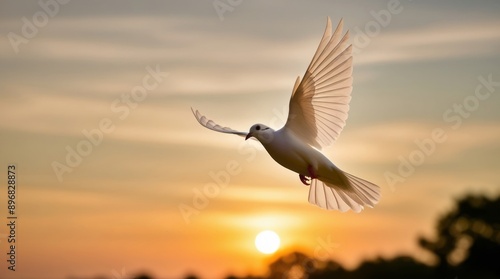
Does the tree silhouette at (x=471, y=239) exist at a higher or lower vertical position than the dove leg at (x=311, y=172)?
higher

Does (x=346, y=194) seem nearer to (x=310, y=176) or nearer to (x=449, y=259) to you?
(x=310, y=176)

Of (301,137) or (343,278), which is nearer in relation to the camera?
(301,137)

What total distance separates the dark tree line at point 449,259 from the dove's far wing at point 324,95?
3380cm

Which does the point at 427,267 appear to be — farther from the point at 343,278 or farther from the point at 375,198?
the point at 375,198

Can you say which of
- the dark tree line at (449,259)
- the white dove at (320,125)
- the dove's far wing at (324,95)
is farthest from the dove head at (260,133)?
the dark tree line at (449,259)

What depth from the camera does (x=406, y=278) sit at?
53062 millimetres

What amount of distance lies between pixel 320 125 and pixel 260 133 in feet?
3.75

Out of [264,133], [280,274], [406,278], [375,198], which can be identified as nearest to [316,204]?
[375,198]

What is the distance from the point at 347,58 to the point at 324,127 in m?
1.41

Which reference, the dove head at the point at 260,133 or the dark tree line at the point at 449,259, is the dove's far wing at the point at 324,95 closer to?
the dove head at the point at 260,133

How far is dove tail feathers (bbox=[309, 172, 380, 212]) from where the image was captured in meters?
15.4

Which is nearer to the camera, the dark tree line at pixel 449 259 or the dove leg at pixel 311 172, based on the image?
the dove leg at pixel 311 172

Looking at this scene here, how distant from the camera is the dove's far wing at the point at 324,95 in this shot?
45.9ft

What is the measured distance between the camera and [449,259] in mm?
52625
